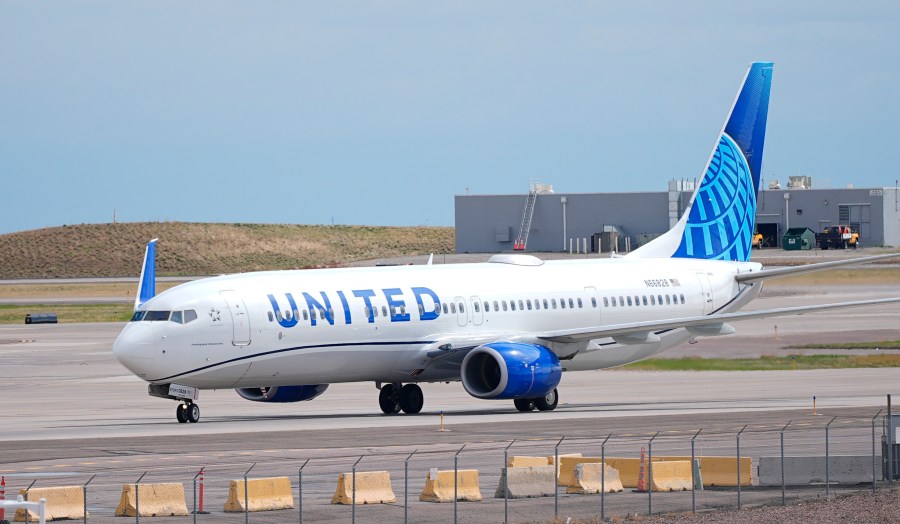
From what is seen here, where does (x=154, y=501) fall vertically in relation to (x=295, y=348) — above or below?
below

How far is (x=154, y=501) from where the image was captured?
2578 centimetres

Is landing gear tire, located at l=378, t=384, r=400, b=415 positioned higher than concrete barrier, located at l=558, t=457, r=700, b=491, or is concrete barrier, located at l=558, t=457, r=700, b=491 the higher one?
concrete barrier, located at l=558, t=457, r=700, b=491

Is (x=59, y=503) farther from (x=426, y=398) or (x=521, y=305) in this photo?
(x=426, y=398)

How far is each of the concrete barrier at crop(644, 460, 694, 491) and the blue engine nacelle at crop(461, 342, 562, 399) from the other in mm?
15217

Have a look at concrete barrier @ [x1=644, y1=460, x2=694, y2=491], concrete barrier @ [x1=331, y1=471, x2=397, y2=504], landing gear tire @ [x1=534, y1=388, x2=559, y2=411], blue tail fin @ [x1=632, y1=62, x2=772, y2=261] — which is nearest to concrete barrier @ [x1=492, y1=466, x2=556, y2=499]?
concrete barrier @ [x1=644, y1=460, x2=694, y2=491]

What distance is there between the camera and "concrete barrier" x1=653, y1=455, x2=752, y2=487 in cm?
2955

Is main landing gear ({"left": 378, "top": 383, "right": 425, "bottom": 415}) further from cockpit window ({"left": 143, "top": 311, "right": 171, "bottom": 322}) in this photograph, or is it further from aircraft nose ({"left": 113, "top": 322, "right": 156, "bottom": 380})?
aircraft nose ({"left": 113, "top": 322, "right": 156, "bottom": 380})

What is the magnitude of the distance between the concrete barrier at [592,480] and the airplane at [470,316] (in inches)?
598

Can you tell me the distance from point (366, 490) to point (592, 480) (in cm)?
450

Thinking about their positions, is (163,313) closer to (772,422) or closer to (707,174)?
(772,422)

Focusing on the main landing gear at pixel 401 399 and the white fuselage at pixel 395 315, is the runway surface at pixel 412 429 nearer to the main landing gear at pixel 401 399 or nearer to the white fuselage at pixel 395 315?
the main landing gear at pixel 401 399

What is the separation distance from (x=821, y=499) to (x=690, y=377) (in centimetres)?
3306

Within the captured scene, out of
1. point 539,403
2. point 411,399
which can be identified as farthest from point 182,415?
point 539,403

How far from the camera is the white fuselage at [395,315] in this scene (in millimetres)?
42062
